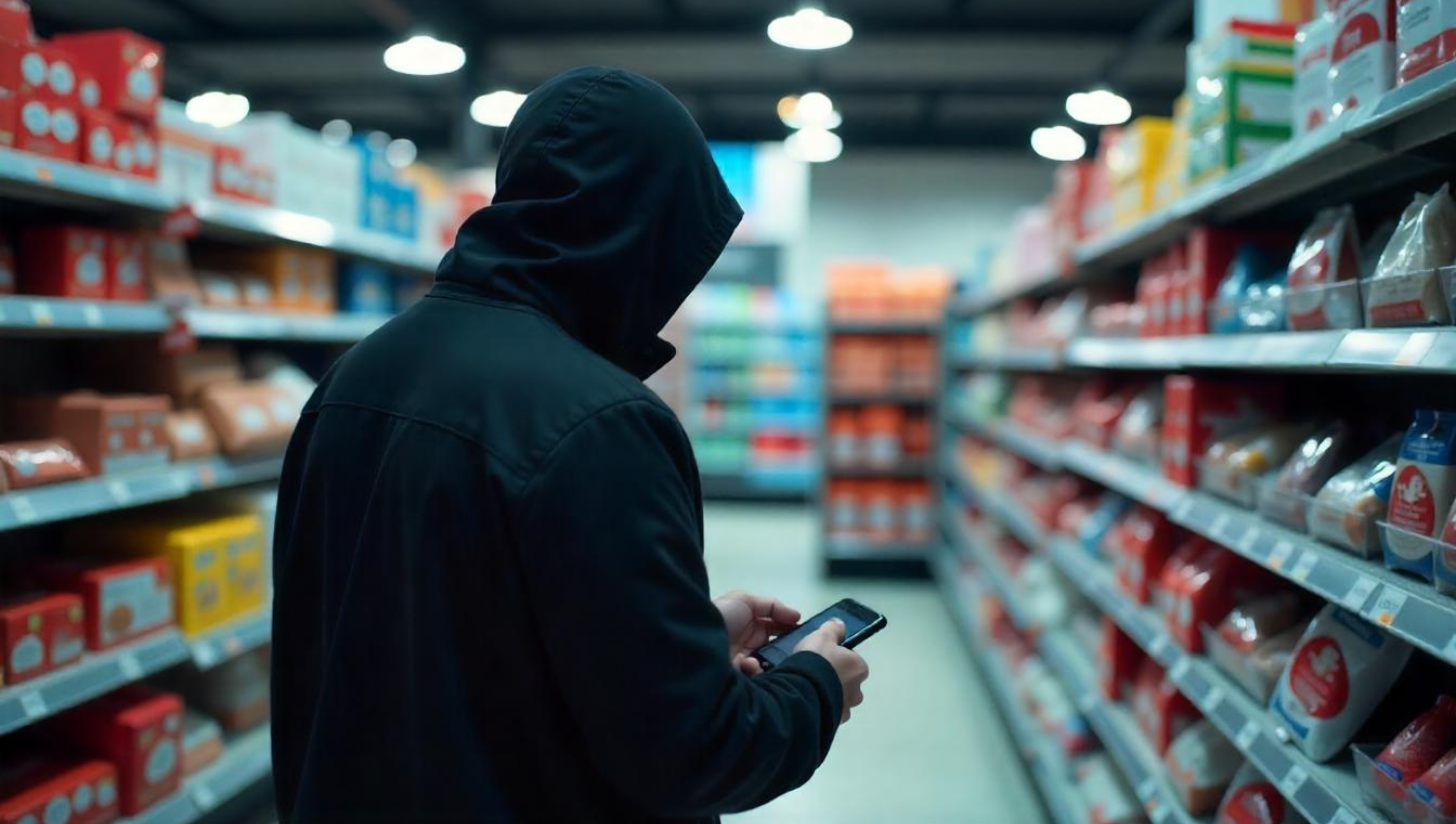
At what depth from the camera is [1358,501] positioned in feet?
5.22

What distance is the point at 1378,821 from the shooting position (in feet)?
4.52

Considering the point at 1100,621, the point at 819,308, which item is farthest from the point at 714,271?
the point at 1100,621

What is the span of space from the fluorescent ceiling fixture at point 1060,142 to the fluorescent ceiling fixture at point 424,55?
210 inches

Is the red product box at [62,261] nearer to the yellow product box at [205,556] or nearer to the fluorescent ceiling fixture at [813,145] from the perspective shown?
the yellow product box at [205,556]

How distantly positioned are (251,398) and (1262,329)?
8.87 feet

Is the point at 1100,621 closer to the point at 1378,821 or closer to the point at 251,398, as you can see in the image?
the point at 1378,821

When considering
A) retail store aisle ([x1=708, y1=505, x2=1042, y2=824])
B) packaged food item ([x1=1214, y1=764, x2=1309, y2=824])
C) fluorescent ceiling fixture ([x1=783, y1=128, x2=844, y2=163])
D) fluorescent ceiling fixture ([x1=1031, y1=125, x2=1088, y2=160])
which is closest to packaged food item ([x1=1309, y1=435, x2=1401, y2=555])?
packaged food item ([x1=1214, y1=764, x2=1309, y2=824])

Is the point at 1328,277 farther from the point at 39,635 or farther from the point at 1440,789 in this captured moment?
the point at 39,635

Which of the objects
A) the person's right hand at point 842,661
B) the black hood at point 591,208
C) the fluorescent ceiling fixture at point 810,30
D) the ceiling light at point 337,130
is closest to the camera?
the black hood at point 591,208

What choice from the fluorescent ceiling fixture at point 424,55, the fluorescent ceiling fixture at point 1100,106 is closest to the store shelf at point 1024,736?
the fluorescent ceiling fixture at point 1100,106

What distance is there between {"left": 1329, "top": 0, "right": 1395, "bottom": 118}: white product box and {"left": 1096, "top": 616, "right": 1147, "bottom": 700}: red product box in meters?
1.60

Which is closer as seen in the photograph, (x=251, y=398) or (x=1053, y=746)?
(x=251, y=398)

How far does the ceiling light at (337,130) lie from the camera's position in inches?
487

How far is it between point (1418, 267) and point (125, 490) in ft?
8.93
